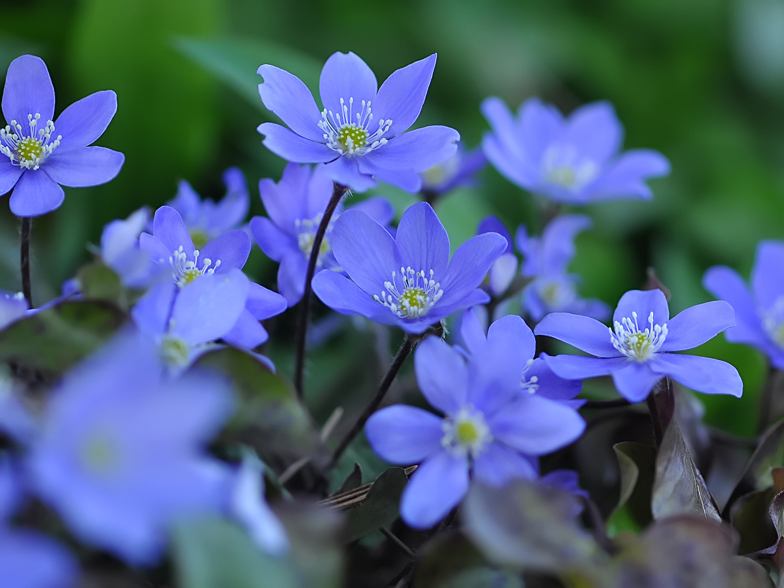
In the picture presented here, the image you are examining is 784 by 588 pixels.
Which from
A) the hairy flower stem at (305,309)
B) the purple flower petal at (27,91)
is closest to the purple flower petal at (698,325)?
the hairy flower stem at (305,309)

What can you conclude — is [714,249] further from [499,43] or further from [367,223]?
[367,223]

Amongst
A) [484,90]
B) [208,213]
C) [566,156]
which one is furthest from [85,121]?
[484,90]

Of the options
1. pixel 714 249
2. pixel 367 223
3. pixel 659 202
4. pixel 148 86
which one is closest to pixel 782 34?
pixel 659 202

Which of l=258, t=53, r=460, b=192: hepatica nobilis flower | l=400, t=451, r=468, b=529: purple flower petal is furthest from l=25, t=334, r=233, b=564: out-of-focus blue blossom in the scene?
l=258, t=53, r=460, b=192: hepatica nobilis flower

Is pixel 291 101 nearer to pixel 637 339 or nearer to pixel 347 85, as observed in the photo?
pixel 347 85

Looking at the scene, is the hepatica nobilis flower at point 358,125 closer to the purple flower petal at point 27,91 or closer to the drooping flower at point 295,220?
the drooping flower at point 295,220

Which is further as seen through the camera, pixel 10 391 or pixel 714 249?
pixel 714 249

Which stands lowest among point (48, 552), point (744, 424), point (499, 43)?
point (744, 424)
